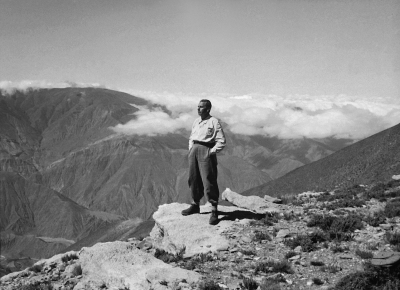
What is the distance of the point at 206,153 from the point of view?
12297mm

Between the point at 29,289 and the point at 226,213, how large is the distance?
7028 mm

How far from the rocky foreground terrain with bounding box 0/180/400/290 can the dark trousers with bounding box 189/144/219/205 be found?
0.93m

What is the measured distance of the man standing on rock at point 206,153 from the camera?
481 inches

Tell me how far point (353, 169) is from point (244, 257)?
56.6 metres

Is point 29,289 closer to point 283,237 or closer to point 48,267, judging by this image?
point 48,267

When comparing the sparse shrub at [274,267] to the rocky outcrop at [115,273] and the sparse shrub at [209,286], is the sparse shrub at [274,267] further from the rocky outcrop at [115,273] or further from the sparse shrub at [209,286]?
the rocky outcrop at [115,273]

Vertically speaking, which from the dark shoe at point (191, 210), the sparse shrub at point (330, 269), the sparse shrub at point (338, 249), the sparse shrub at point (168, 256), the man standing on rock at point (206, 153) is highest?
the man standing on rock at point (206, 153)

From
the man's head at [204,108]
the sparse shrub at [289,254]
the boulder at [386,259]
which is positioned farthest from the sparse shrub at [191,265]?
the man's head at [204,108]

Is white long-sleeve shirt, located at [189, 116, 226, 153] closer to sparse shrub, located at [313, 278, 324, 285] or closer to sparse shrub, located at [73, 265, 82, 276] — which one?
sparse shrub, located at [73, 265, 82, 276]

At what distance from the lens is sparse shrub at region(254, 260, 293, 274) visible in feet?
25.8

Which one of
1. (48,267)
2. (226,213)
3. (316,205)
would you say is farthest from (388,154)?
(48,267)

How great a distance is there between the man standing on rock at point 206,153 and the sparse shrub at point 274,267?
3.90m

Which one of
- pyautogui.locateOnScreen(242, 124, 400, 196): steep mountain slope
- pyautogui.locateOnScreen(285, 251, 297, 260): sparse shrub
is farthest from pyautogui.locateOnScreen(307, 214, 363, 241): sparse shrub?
pyautogui.locateOnScreen(242, 124, 400, 196): steep mountain slope

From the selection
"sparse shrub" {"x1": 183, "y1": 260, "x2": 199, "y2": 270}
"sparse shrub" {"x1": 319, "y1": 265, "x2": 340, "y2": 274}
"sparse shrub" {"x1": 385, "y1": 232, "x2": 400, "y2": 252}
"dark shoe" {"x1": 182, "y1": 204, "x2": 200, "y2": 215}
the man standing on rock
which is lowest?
"sparse shrub" {"x1": 183, "y1": 260, "x2": 199, "y2": 270}
